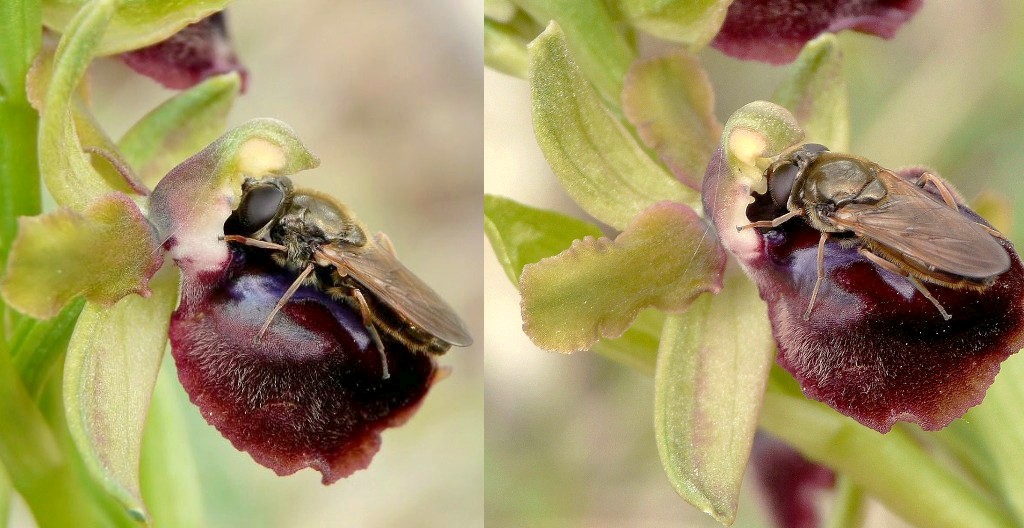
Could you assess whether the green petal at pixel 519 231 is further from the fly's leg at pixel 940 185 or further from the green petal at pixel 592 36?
the fly's leg at pixel 940 185

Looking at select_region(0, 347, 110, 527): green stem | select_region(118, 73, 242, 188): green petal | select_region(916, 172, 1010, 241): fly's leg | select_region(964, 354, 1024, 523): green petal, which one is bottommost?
select_region(964, 354, 1024, 523): green petal

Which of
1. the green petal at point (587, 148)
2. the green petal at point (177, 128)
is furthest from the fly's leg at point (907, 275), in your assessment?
the green petal at point (177, 128)

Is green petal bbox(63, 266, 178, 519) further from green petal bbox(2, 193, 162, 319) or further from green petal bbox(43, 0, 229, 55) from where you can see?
green petal bbox(43, 0, 229, 55)

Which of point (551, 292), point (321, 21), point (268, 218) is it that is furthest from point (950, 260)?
point (321, 21)

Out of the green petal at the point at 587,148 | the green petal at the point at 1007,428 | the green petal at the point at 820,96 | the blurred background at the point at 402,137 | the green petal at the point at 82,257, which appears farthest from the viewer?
the blurred background at the point at 402,137

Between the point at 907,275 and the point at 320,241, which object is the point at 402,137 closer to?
the point at 320,241

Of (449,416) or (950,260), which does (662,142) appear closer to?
(950,260)

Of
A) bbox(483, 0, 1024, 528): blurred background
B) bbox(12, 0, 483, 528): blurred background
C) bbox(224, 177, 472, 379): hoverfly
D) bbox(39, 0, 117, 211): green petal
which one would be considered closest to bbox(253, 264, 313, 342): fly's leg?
bbox(224, 177, 472, 379): hoverfly
